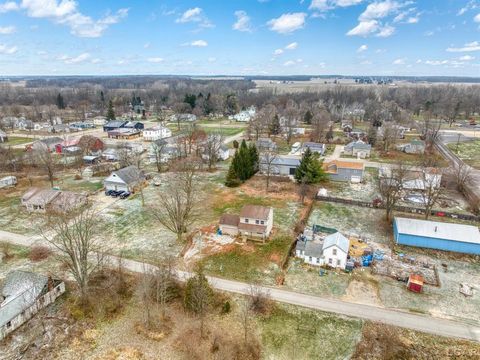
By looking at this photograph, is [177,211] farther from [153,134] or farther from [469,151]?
[469,151]

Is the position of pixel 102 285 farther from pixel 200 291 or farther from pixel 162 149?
pixel 162 149

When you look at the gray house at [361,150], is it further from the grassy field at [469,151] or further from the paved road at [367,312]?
the paved road at [367,312]

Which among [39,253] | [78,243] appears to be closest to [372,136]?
[78,243]

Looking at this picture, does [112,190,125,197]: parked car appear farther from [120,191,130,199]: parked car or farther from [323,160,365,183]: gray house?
[323,160,365,183]: gray house

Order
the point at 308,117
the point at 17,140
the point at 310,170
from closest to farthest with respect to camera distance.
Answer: the point at 310,170 < the point at 17,140 < the point at 308,117

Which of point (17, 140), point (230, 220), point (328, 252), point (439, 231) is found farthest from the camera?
point (17, 140)

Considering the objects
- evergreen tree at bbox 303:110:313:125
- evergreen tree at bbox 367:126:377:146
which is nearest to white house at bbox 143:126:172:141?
evergreen tree at bbox 303:110:313:125
